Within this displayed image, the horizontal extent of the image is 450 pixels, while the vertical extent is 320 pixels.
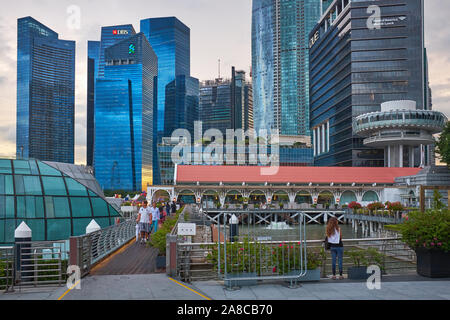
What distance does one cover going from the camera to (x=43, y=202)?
2294 cm

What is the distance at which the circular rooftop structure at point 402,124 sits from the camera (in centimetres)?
8062

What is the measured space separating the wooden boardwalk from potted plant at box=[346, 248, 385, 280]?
18.0 feet

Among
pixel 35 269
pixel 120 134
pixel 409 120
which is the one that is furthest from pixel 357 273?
pixel 120 134

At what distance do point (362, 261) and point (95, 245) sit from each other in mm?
8777

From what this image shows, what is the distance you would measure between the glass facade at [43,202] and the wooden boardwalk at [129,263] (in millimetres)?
7188

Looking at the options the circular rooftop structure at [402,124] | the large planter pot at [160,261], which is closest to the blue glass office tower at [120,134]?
the circular rooftop structure at [402,124]

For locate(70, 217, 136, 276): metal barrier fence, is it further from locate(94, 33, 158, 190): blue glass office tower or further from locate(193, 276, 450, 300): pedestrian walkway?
locate(94, 33, 158, 190): blue glass office tower

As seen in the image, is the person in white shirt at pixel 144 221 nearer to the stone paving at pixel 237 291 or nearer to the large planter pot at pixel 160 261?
the large planter pot at pixel 160 261

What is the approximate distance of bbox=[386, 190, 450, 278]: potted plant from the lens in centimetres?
1035

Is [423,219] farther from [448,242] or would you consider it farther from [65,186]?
[65,186]

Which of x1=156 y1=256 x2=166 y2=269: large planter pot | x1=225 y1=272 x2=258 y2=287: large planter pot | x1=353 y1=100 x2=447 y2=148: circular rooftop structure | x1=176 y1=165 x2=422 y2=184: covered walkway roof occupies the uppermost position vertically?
x1=353 y1=100 x2=447 y2=148: circular rooftop structure

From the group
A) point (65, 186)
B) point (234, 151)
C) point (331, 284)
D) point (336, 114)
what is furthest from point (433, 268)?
point (336, 114)

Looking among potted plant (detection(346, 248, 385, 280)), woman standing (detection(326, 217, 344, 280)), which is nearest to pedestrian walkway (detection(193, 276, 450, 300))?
potted plant (detection(346, 248, 385, 280))

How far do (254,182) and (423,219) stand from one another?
179 feet
